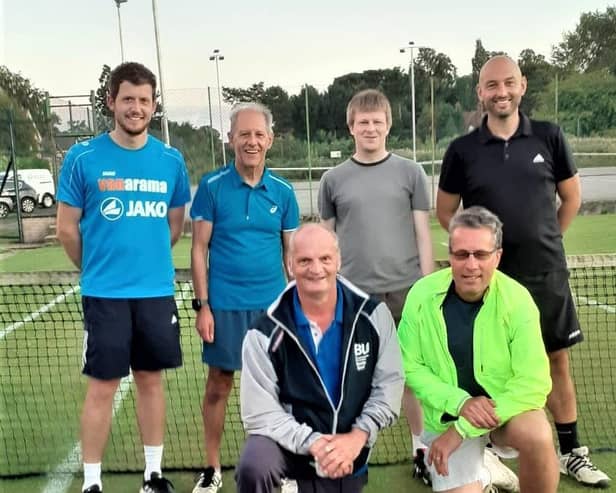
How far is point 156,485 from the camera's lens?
3465 mm

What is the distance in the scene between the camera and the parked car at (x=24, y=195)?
17719 millimetres

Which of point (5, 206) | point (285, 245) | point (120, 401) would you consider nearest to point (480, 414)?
point (285, 245)

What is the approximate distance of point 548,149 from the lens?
3467mm

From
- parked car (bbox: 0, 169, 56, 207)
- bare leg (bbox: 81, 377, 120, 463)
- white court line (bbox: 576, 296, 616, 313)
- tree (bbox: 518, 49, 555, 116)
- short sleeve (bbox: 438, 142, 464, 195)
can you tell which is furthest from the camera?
tree (bbox: 518, 49, 555, 116)

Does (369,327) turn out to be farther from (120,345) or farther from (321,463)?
(120,345)

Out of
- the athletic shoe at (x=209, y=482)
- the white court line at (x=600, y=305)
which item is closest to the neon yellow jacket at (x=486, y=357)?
the athletic shoe at (x=209, y=482)

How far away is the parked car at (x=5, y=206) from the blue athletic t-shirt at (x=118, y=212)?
597 inches

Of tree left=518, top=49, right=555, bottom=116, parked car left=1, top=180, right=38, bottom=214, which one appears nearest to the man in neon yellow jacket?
tree left=518, top=49, right=555, bottom=116

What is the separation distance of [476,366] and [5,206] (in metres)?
16.8

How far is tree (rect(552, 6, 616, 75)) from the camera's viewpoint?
86.6 feet

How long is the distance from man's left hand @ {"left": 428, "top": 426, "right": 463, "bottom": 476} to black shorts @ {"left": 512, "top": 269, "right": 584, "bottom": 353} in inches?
38.1

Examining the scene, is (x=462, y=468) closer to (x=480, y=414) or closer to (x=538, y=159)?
(x=480, y=414)

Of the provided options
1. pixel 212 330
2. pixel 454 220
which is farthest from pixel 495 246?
pixel 212 330

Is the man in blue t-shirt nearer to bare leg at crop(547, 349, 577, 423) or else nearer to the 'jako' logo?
the 'jako' logo
